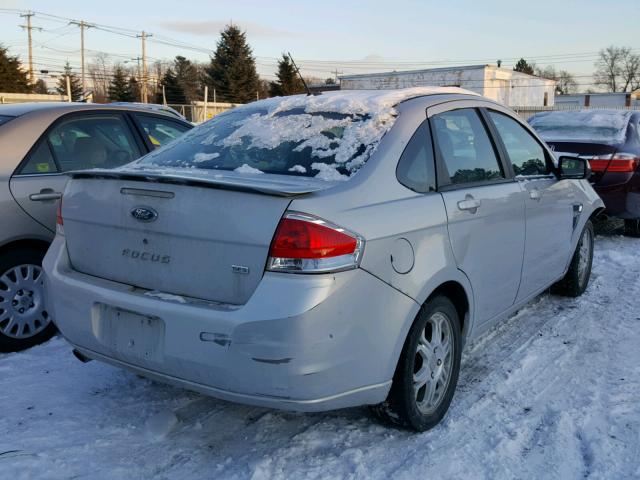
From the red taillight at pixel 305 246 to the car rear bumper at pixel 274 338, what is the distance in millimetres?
46

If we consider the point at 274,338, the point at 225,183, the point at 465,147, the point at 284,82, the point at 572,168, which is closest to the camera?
the point at 274,338

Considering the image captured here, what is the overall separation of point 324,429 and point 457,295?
1013 mm

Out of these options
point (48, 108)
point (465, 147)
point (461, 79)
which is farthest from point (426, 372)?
point (461, 79)

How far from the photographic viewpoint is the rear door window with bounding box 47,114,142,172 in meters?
4.67

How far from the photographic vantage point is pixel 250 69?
56156 mm

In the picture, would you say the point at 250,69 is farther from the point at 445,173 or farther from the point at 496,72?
the point at 445,173

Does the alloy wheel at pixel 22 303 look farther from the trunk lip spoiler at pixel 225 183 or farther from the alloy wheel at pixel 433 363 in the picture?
the alloy wheel at pixel 433 363

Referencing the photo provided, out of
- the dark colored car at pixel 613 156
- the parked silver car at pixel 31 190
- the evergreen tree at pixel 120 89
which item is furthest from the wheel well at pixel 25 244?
the evergreen tree at pixel 120 89

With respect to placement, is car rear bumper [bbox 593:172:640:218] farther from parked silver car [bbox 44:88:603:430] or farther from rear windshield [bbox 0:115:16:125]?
rear windshield [bbox 0:115:16:125]

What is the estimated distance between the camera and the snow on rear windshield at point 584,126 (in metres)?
7.99

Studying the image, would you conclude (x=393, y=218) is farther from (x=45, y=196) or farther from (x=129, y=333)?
(x=45, y=196)

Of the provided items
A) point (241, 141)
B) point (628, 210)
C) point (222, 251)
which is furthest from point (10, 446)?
point (628, 210)

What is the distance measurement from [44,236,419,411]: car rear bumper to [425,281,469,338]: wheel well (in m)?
0.37

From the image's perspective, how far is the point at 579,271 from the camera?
17.9ft
